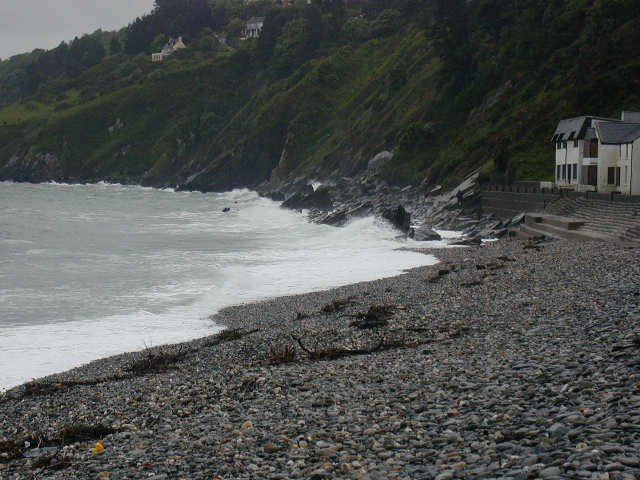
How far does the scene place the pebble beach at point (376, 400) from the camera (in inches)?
273

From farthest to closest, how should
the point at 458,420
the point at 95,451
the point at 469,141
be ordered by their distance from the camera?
the point at 469,141
the point at 95,451
the point at 458,420

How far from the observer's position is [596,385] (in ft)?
26.5

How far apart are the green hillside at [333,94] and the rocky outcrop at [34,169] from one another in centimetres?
32

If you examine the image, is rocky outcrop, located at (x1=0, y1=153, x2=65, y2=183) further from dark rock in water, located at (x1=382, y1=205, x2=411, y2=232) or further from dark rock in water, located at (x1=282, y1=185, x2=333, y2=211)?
dark rock in water, located at (x1=382, y1=205, x2=411, y2=232)

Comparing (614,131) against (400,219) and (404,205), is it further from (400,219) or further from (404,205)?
(404,205)

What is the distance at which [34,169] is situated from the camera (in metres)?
147

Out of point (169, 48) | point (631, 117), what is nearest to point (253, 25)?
point (169, 48)

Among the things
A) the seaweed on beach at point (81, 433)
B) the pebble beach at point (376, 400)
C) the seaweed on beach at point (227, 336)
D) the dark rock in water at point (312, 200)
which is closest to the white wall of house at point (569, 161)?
the dark rock in water at point (312, 200)

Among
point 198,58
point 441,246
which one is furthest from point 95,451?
point 198,58

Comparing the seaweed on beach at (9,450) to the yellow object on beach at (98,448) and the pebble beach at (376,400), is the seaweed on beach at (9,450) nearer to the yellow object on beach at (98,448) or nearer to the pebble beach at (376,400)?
the pebble beach at (376,400)

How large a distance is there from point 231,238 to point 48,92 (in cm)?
15540

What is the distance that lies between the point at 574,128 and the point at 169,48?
16047 centimetres

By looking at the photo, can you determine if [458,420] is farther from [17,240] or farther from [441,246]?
[17,240]

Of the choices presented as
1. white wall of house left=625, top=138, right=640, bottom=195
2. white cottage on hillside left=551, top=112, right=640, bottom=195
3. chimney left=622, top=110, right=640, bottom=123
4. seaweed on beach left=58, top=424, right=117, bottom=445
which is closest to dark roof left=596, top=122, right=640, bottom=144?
white cottage on hillside left=551, top=112, right=640, bottom=195
